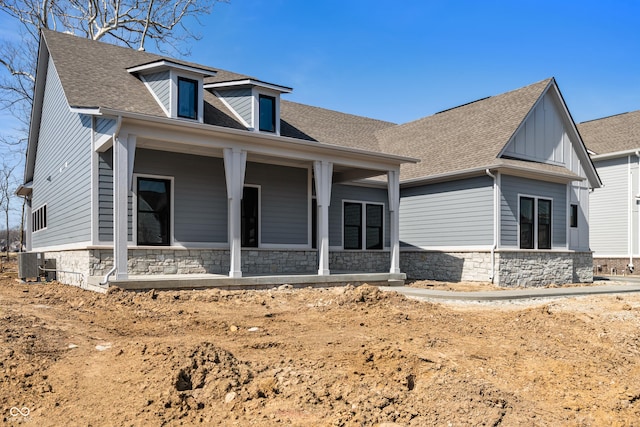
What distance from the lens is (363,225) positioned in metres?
17.9

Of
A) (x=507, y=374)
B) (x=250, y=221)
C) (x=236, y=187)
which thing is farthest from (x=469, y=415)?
(x=250, y=221)

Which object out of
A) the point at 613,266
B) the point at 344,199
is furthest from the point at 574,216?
the point at 344,199

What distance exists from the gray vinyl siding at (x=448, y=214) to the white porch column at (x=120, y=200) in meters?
10.4

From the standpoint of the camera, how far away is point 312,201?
16.5 metres

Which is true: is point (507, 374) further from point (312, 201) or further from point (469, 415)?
point (312, 201)

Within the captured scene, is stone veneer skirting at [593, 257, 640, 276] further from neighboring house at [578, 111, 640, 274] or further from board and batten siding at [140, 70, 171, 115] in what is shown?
board and batten siding at [140, 70, 171, 115]

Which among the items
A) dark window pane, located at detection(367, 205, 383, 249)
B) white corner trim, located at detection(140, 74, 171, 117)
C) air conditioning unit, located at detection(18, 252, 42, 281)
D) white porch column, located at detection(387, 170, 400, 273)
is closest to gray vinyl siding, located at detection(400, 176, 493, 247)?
dark window pane, located at detection(367, 205, 383, 249)

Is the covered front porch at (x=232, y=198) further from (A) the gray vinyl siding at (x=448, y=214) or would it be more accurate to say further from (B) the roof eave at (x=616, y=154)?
(B) the roof eave at (x=616, y=154)

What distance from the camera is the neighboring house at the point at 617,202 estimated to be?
2295cm

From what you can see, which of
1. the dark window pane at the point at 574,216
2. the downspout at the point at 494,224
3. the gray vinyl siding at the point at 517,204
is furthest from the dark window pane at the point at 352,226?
the dark window pane at the point at 574,216

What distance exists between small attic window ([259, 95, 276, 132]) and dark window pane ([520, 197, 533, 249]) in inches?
325

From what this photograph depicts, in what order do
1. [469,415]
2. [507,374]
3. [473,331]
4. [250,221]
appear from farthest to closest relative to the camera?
[250,221] → [473,331] → [507,374] → [469,415]

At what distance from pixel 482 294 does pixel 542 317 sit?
3018mm

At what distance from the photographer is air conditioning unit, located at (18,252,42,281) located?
1446 cm
